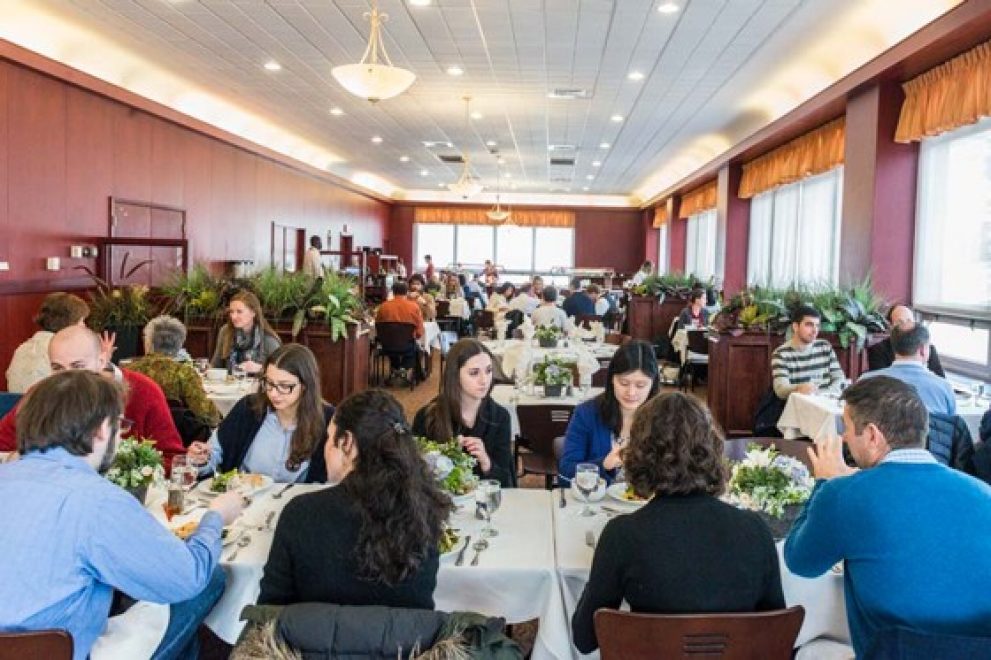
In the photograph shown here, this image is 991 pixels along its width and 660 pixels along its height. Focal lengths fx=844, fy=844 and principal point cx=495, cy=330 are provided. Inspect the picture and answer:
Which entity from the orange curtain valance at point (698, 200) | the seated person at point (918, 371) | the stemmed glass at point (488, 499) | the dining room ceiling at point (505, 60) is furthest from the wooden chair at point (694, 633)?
the orange curtain valance at point (698, 200)

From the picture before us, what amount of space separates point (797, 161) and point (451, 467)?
872 centimetres

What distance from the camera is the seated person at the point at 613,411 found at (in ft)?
11.2

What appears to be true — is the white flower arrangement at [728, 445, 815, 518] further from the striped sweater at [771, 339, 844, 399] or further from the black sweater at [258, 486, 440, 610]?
the striped sweater at [771, 339, 844, 399]

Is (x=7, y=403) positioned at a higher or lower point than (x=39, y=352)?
lower

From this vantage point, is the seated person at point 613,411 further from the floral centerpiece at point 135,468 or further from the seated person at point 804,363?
the seated person at point 804,363

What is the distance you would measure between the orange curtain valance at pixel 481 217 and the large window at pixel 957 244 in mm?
15689

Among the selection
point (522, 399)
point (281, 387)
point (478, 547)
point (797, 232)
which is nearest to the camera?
point (478, 547)

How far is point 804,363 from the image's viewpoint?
5.61 m

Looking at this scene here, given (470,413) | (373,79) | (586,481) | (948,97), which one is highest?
(948,97)

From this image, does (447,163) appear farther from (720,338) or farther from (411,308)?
(720,338)

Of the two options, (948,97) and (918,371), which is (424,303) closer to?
(948,97)

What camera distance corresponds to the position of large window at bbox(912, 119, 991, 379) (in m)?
6.57

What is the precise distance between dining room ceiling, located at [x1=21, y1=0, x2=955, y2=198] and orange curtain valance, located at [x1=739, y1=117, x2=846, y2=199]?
0.48 meters

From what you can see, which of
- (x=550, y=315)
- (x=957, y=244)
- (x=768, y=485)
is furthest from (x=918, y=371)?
(x=550, y=315)
